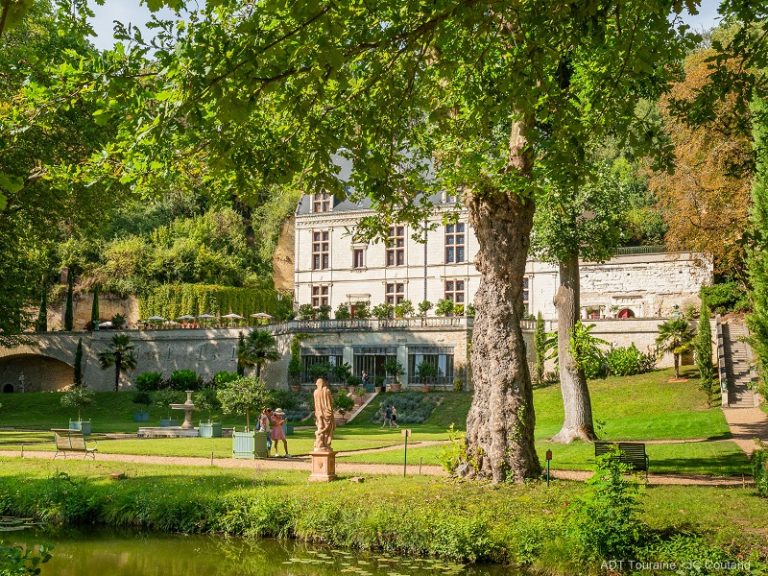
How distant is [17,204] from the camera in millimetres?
25109

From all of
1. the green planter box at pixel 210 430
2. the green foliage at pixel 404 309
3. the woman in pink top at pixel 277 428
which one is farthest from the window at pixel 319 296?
the woman in pink top at pixel 277 428

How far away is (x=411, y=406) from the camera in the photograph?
37281 millimetres

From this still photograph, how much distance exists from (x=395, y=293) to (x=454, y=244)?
14.0 ft

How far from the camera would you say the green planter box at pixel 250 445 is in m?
20.9

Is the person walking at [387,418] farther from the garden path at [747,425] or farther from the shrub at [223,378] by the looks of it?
the garden path at [747,425]

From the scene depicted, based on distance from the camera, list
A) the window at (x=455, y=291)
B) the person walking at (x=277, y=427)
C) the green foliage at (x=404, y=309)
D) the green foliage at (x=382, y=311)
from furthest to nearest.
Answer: the window at (x=455, y=291) → the green foliage at (x=404, y=309) → the green foliage at (x=382, y=311) → the person walking at (x=277, y=427)

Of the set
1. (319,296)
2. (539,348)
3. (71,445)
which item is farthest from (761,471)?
(319,296)

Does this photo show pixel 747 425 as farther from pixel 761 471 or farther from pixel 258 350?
pixel 258 350

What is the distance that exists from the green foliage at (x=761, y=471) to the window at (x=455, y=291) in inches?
1235

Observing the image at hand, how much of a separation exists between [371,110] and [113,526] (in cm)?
851

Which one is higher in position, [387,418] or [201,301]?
[201,301]

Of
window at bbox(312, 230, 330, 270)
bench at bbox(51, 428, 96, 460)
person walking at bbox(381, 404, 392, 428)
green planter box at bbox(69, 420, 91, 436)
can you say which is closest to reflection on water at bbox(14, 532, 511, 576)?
bench at bbox(51, 428, 96, 460)

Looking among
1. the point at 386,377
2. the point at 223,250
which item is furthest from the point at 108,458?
the point at 223,250

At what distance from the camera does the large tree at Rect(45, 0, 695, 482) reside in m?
8.70
